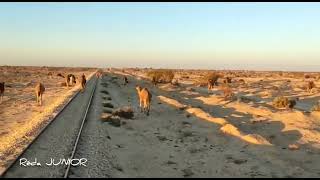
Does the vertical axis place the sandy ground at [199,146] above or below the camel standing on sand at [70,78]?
below

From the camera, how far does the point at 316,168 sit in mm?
15328

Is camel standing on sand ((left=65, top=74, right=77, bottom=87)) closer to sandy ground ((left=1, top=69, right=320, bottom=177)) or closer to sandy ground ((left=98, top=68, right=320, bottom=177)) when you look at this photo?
sandy ground ((left=1, top=69, right=320, bottom=177))

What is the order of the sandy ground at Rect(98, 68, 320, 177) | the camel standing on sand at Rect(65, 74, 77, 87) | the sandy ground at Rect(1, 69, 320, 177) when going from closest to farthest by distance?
the sandy ground at Rect(1, 69, 320, 177), the sandy ground at Rect(98, 68, 320, 177), the camel standing on sand at Rect(65, 74, 77, 87)

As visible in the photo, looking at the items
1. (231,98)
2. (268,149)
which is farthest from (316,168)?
(231,98)

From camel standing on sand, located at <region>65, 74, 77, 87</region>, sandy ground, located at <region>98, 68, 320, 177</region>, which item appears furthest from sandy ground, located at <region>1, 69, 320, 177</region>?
camel standing on sand, located at <region>65, 74, 77, 87</region>

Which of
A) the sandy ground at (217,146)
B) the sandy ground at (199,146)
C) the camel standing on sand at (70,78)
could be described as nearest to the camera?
the sandy ground at (199,146)

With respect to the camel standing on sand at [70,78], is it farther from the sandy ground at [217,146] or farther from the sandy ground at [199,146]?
the sandy ground at [217,146]

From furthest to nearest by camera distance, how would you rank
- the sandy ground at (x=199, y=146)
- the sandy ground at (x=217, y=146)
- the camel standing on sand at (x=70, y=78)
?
the camel standing on sand at (x=70, y=78)
the sandy ground at (x=217, y=146)
the sandy ground at (x=199, y=146)

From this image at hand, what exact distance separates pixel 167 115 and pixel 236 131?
827 cm

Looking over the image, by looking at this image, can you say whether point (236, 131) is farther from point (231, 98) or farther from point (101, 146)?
point (231, 98)

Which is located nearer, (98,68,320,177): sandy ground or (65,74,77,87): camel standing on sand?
(98,68,320,177): sandy ground

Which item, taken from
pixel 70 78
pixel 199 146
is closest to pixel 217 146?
pixel 199 146

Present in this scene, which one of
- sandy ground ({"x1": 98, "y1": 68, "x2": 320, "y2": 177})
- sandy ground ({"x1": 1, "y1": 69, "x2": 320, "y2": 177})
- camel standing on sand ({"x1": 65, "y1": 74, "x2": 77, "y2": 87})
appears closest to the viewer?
sandy ground ({"x1": 1, "y1": 69, "x2": 320, "y2": 177})

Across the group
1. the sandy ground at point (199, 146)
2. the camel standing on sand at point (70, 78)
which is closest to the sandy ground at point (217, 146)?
the sandy ground at point (199, 146)
